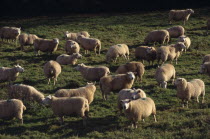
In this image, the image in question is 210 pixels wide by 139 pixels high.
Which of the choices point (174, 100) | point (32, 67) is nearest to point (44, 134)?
point (174, 100)

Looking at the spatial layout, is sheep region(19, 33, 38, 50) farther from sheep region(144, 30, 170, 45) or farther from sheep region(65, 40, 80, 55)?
sheep region(144, 30, 170, 45)

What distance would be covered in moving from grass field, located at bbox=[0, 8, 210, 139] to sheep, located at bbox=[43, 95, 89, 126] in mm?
396

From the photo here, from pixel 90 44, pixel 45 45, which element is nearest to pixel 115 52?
pixel 90 44

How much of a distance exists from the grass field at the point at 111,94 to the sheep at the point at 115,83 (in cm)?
45

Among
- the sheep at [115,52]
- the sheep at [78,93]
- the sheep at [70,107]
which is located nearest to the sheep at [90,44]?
the sheep at [115,52]

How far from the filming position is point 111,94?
1499cm

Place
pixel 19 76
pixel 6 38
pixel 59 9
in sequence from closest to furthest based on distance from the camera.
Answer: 1. pixel 19 76
2. pixel 6 38
3. pixel 59 9

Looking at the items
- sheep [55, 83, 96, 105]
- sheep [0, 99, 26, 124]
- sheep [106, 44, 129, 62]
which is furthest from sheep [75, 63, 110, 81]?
sheep [0, 99, 26, 124]

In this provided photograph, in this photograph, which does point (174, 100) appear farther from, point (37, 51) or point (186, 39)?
point (37, 51)

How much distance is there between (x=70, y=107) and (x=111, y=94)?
Answer: 11.0 ft

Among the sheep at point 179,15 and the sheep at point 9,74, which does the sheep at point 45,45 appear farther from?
the sheep at point 179,15

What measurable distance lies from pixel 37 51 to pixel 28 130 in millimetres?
9933

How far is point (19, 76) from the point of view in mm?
17297

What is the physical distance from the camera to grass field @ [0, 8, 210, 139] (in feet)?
37.8
